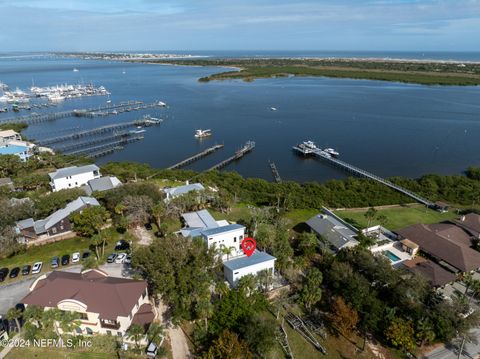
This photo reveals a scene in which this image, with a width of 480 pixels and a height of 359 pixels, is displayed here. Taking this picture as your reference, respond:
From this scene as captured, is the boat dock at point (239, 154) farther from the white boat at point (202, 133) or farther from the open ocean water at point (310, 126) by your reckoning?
the white boat at point (202, 133)

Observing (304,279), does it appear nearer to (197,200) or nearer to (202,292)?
(202,292)

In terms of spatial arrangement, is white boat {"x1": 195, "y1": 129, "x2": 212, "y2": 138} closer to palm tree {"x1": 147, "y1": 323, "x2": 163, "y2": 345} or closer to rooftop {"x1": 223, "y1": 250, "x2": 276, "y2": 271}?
rooftop {"x1": 223, "y1": 250, "x2": 276, "y2": 271}

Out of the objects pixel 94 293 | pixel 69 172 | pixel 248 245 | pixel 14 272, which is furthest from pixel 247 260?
pixel 69 172

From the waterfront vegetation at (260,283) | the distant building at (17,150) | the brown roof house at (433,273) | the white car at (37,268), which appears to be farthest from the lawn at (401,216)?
the distant building at (17,150)

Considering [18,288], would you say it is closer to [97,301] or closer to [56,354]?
[56,354]

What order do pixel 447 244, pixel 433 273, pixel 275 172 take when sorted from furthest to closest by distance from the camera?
pixel 275 172 → pixel 447 244 → pixel 433 273

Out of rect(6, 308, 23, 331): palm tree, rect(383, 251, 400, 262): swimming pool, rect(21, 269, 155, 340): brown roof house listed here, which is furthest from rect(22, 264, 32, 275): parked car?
rect(383, 251, 400, 262): swimming pool

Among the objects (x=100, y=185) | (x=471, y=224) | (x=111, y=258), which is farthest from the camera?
(x=100, y=185)
